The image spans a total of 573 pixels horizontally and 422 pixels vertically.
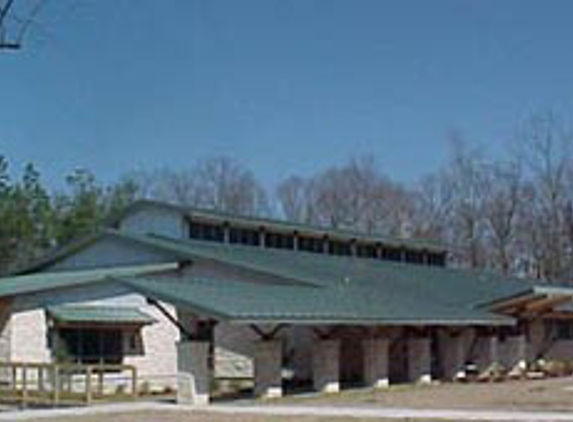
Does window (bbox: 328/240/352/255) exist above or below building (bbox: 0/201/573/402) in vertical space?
above

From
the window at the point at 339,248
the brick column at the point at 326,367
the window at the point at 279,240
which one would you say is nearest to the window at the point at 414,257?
the window at the point at 339,248

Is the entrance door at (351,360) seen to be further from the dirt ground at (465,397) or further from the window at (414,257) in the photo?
the window at (414,257)

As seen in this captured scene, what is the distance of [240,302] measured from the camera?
26562 mm

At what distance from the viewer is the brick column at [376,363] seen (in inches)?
1236

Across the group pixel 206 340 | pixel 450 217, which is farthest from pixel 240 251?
pixel 450 217

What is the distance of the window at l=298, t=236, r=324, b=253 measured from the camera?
42281 millimetres

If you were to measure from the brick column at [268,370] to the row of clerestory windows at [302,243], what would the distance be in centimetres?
1065

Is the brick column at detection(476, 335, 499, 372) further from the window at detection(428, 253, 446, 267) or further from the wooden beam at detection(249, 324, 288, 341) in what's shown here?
the wooden beam at detection(249, 324, 288, 341)

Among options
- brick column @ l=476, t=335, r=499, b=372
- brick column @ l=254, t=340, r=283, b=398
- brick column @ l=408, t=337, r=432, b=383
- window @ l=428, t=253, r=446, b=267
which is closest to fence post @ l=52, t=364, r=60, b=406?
brick column @ l=254, t=340, r=283, b=398

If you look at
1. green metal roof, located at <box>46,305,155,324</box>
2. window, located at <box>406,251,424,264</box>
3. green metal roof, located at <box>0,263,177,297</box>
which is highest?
window, located at <box>406,251,424,264</box>

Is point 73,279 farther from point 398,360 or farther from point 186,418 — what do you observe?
point 186,418

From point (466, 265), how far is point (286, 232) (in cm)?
2885

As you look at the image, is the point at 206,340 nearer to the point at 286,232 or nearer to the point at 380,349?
the point at 380,349

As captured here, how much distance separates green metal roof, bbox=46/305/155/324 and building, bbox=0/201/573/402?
4cm
